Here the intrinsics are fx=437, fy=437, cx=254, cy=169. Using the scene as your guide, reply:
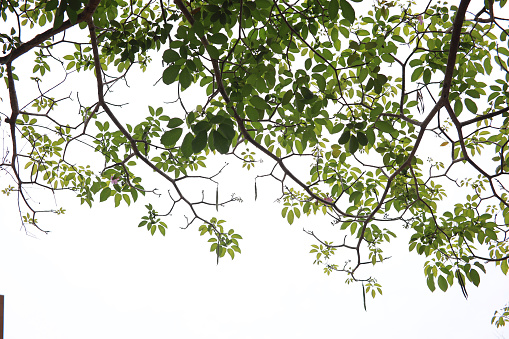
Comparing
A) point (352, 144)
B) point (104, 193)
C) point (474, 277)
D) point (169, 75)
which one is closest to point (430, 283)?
point (474, 277)

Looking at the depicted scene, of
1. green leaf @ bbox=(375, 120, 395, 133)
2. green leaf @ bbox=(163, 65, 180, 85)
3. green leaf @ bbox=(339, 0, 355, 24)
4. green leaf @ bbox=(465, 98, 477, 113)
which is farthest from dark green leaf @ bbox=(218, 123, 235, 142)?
green leaf @ bbox=(465, 98, 477, 113)

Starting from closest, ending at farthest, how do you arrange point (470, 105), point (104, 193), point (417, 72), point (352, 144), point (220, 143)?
point (220, 143) → point (352, 144) → point (470, 105) → point (417, 72) → point (104, 193)

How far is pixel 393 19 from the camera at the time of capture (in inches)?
57.8

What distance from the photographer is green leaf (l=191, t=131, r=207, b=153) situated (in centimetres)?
81

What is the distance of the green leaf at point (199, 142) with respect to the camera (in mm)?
814

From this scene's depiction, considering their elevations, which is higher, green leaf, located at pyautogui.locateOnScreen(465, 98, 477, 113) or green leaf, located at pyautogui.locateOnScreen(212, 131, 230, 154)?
green leaf, located at pyautogui.locateOnScreen(465, 98, 477, 113)

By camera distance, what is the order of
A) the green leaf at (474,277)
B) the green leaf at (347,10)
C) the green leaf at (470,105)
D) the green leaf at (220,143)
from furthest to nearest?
the green leaf at (474,277)
the green leaf at (470,105)
the green leaf at (347,10)
the green leaf at (220,143)

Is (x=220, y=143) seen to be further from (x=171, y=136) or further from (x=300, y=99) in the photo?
(x=300, y=99)

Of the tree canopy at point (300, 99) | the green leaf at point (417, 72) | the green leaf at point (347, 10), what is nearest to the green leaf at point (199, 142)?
the tree canopy at point (300, 99)

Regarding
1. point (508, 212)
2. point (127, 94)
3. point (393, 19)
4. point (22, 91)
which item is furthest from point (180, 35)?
point (22, 91)

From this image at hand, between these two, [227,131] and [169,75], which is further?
[169,75]

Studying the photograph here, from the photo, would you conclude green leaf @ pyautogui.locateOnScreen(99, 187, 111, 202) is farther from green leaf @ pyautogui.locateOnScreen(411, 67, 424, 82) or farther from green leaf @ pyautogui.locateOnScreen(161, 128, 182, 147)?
green leaf @ pyautogui.locateOnScreen(411, 67, 424, 82)

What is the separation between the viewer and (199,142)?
2.68ft

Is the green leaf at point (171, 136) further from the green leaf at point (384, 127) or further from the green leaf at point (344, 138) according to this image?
the green leaf at point (384, 127)
